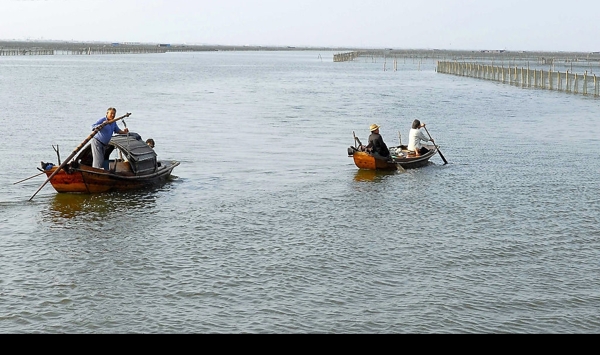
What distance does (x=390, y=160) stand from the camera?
26.2m

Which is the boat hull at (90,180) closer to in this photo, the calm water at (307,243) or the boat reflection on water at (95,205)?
the boat reflection on water at (95,205)

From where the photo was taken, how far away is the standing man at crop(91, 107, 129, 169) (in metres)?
20.4

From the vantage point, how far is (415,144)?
1100 inches

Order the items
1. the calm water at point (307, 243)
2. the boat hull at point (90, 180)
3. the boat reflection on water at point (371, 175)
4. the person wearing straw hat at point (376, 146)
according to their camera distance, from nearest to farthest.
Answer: the calm water at point (307, 243) < the boat hull at point (90, 180) < the boat reflection on water at point (371, 175) < the person wearing straw hat at point (376, 146)

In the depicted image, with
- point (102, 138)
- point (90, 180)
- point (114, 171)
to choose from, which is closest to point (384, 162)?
point (114, 171)

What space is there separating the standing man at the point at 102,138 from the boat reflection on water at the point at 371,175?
27.5 ft

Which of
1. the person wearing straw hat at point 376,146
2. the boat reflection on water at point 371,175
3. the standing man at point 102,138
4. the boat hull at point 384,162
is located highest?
the standing man at point 102,138

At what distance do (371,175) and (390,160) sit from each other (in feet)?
3.02

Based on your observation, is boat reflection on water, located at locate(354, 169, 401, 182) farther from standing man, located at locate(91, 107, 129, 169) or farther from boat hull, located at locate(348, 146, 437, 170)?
standing man, located at locate(91, 107, 129, 169)

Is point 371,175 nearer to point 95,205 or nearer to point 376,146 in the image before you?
point 376,146

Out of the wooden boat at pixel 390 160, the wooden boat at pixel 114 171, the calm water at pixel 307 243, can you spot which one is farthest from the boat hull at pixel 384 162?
the wooden boat at pixel 114 171

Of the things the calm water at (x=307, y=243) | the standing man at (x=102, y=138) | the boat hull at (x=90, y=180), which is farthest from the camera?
the boat hull at (x=90, y=180)

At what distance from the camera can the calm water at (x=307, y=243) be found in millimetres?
11672

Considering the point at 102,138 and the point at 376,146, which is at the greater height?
the point at 102,138
